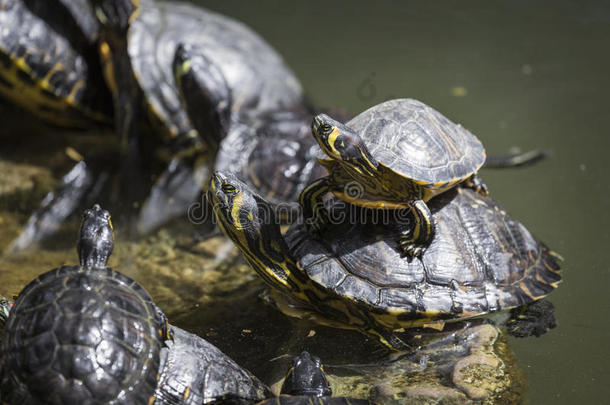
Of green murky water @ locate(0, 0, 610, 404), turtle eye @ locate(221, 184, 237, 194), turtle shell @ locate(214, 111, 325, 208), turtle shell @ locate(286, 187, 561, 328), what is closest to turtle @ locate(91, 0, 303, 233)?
turtle shell @ locate(214, 111, 325, 208)

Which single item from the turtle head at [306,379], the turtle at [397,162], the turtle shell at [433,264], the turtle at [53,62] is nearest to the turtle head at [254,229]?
the turtle shell at [433,264]

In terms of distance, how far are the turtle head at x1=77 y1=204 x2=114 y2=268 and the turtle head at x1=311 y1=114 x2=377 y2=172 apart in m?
1.17

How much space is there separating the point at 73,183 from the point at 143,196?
70 centimetres

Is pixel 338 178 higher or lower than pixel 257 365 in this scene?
higher

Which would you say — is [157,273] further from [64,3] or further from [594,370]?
[64,3]

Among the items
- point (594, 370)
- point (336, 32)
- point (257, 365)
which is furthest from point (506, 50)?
point (257, 365)

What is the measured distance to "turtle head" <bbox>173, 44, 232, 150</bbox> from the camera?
4785 millimetres

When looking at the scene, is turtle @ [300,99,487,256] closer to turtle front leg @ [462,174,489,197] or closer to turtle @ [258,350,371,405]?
turtle front leg @ [462,174,489,197]

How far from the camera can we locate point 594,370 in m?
3.04

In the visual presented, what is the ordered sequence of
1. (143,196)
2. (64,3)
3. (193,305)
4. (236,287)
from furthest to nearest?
(64,3), (143,196), (236,287), (193,305)

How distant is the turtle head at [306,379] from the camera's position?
2.73 metres

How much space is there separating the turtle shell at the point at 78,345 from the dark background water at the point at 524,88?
1917 millimetres

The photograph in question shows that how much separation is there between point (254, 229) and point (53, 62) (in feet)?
10.4

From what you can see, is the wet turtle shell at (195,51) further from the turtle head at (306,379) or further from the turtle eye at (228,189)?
the turtle head at (306,379)
